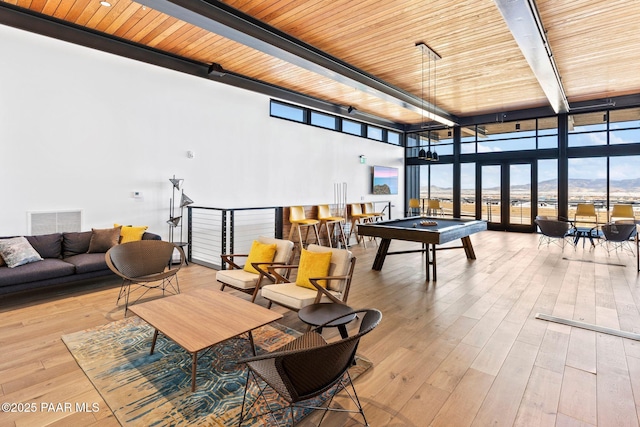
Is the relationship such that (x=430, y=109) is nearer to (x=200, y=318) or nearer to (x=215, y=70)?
(x=215, y=70)

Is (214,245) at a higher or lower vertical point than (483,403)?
higher

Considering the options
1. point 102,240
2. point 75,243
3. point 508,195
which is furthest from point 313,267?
point 508,195

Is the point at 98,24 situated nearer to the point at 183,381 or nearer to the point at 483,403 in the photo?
the point at 183,381

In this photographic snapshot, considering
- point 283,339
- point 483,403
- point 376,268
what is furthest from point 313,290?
point 376,268

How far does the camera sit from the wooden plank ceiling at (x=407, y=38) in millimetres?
4250

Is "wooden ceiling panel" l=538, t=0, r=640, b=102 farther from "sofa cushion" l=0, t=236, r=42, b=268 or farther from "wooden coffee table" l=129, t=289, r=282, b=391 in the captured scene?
"sofa cushion" l=0, t=236, r=42, b=268

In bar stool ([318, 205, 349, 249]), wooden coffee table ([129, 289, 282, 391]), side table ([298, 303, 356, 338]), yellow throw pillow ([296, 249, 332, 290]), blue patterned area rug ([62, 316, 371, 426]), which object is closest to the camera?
blue patterned area rug ([62, 316, 371, 426])

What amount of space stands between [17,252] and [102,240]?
95 cm

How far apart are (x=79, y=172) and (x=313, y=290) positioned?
4.21m

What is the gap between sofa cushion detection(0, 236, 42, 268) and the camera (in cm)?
398

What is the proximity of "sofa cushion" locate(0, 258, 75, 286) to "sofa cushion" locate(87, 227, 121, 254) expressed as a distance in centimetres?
50

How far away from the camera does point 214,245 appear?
21.2 ft

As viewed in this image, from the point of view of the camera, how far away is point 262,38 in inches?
176

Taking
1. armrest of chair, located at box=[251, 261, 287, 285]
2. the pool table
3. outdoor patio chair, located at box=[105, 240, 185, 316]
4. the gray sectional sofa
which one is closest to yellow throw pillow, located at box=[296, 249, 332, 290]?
armrest of chair, located at box=[251, 261, 287, 285]
